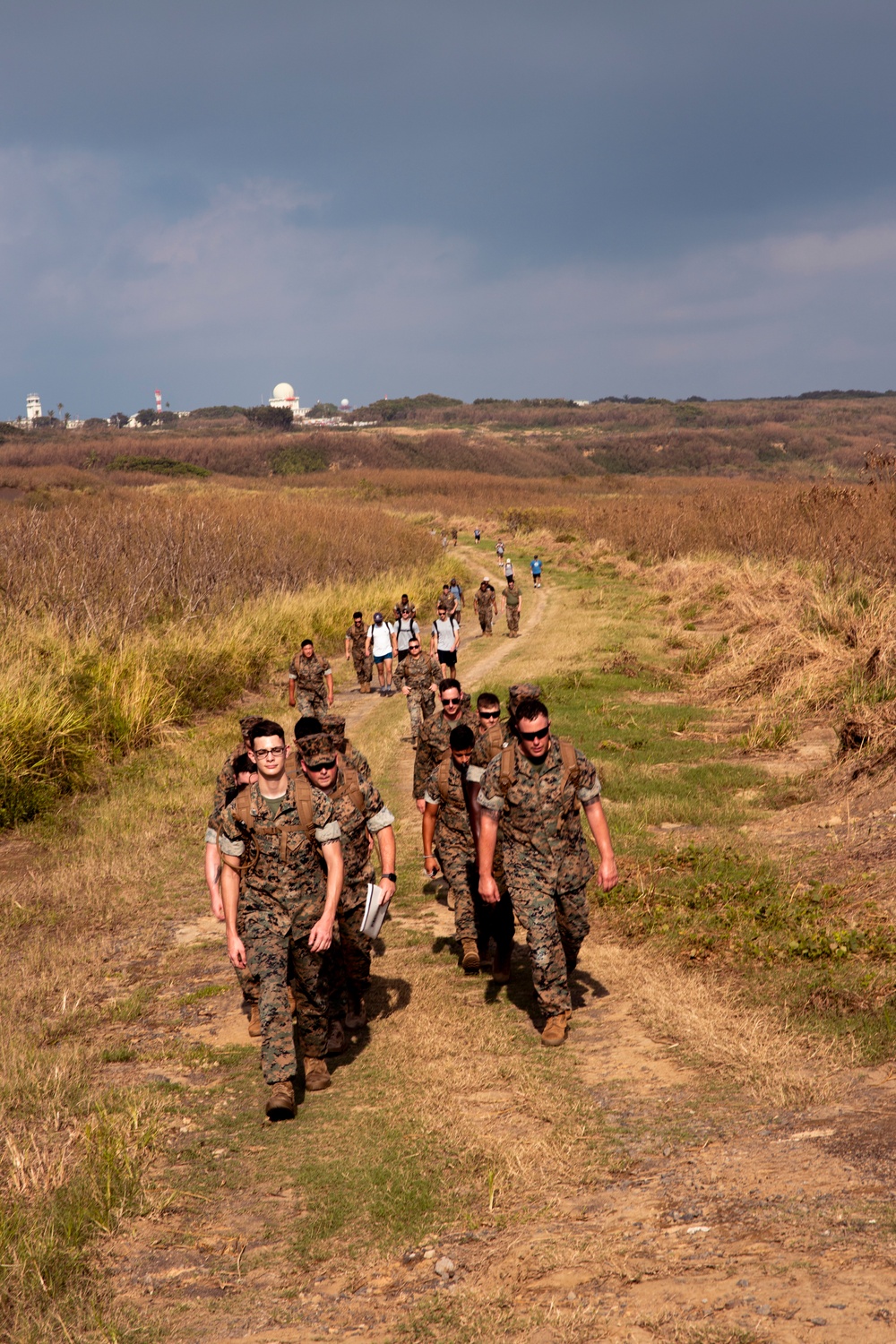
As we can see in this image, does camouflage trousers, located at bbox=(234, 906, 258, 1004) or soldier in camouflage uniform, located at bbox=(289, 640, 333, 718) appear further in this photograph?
soldier in camouflage uniform, located at bbox=(289, 640, 333, 718)

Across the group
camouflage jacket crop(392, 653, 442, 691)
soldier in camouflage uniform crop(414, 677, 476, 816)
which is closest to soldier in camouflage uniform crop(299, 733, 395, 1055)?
→ soldier in camouflage uniform crop(414, 677, 476, 816)

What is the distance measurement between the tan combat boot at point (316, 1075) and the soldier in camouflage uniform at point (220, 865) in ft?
1.57

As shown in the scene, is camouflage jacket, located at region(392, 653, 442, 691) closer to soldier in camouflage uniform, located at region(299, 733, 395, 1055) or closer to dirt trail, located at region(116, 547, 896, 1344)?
soldier in camouflage uniform, located at region(299, 733, 395, 1055)

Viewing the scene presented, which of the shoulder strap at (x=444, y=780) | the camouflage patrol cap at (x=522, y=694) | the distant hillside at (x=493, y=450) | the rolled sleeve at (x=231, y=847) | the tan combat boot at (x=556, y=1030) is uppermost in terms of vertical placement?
the distant hillside at (x=493, y=450)

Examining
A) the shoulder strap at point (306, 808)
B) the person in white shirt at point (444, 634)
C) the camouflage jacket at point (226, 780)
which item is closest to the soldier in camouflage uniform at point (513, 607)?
the person in white shirt at point (444, 634)

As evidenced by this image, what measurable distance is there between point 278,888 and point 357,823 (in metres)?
0.96

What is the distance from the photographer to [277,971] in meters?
5.66

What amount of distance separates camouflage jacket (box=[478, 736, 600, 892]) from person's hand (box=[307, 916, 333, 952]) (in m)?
1.17

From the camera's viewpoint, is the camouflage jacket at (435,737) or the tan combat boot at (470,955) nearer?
the tan combat boot at (470,955)

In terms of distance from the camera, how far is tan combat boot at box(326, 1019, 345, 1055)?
644cm

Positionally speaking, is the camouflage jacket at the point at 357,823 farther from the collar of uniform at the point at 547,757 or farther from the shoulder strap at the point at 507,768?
the collar of uniform at the point at 547,757

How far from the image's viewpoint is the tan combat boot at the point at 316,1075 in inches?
238

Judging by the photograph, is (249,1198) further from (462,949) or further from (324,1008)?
(462,949)

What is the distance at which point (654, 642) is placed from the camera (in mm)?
22531
